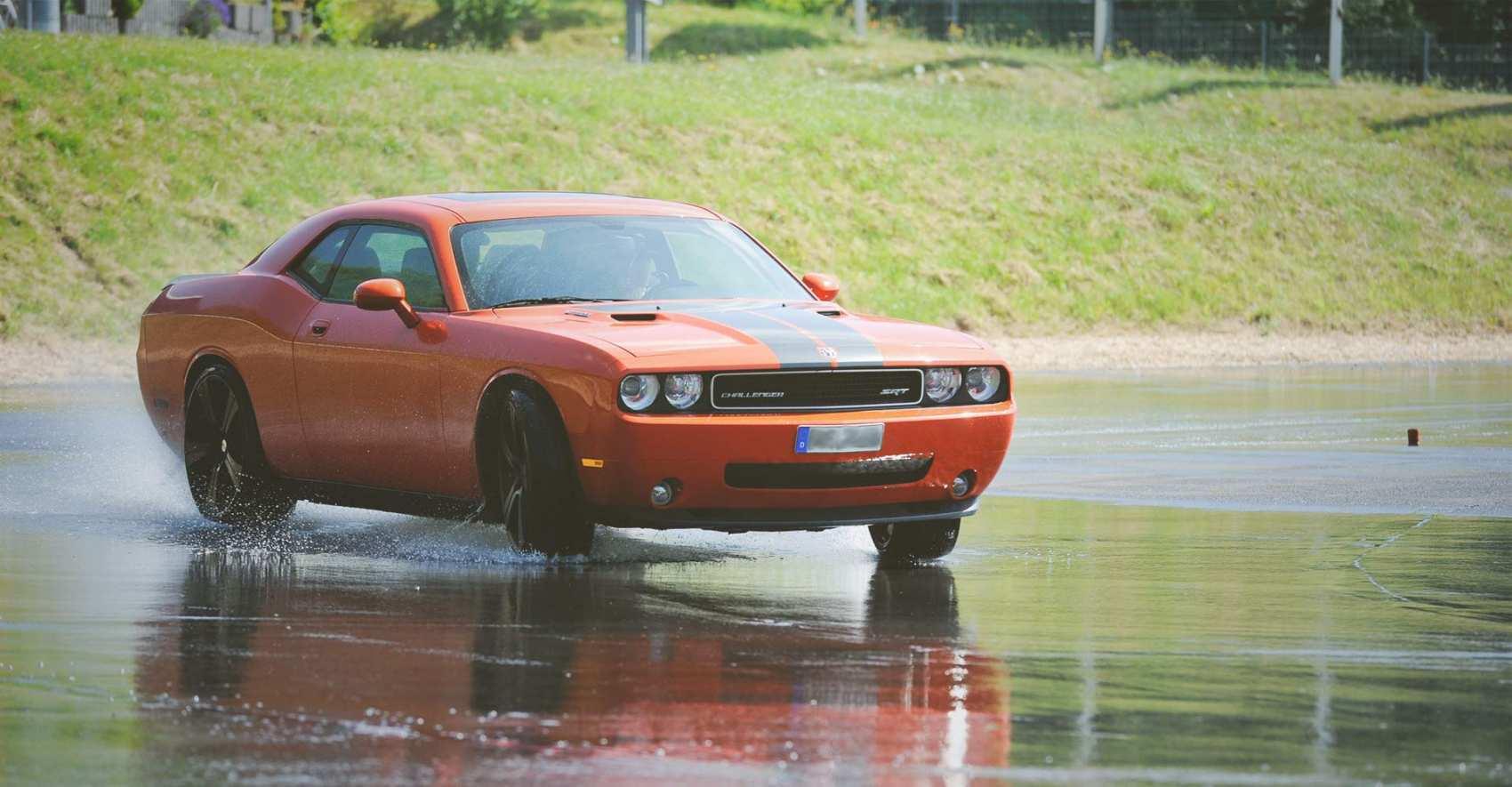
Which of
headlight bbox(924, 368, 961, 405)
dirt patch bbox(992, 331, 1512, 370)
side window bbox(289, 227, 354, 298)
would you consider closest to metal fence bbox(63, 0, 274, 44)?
dirt patch bbox(992, 331, 1512, 370)

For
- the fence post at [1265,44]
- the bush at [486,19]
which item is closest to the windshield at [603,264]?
the fence post at [1265,44]

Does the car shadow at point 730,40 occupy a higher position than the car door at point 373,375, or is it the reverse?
the car shadow at point 730,40

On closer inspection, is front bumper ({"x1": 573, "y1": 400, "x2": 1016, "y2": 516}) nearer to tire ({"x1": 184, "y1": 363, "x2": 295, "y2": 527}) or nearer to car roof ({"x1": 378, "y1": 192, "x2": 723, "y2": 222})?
car roof ({"x1": 378, "y1": 192, "x2": 723, "y2": 222})

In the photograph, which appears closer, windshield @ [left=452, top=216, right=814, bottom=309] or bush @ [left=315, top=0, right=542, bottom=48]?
windshield @ [left=452, top=216, right=814, bottom=309]

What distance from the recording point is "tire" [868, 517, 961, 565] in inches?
427

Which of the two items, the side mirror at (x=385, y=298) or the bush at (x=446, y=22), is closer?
the side mirror at (x=385, y=298)

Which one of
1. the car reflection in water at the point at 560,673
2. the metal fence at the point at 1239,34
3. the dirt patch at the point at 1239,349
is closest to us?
the car reflection in water at the point at 560,673

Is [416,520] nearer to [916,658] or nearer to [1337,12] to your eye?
[916,658]

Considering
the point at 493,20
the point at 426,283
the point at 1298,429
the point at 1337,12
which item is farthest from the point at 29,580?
the point at 493,20

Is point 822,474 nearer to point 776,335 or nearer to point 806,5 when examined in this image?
point 776,335

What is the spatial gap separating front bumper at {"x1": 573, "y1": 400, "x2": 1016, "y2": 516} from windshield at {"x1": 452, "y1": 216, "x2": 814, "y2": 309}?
4.21 feet

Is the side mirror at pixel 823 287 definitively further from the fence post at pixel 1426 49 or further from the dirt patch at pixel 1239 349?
the fence post at pixel 1426 49

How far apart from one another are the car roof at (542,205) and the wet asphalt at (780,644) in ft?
4.65

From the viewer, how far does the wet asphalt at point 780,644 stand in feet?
21.2
